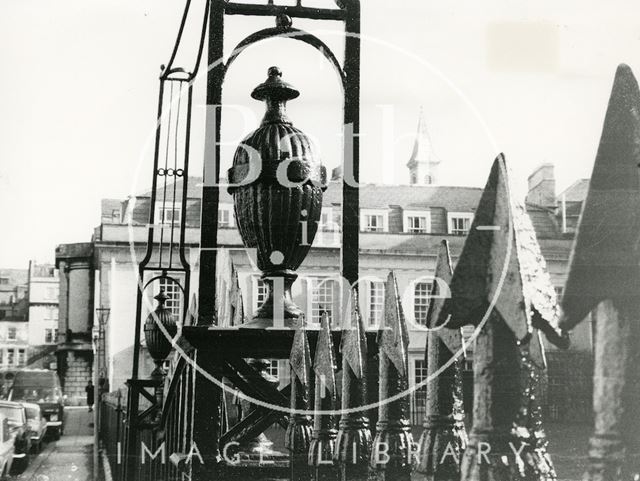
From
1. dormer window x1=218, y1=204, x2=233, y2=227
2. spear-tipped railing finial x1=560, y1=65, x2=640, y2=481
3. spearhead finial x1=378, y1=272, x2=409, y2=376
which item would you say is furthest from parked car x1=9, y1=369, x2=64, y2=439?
spear-tipped railing finial x1=560, y1=65, x2=640, y2=481

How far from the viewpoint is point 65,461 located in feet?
52.2

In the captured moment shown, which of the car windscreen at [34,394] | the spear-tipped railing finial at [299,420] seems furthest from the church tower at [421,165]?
the spear-tipped railing finial at [299,420]

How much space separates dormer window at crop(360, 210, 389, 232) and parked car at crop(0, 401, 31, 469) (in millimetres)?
22628

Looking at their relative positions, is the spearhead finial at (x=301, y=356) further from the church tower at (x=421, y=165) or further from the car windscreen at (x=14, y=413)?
the church tower at (x=421, y=165)

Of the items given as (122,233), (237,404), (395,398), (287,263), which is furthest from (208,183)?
(122,233)

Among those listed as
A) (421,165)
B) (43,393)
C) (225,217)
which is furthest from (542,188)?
(43,393)

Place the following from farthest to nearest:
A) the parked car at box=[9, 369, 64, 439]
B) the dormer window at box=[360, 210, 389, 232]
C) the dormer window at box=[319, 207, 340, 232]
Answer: the dormer window at box=[360, 210, 389, 232] < the dormer window at box=[319, 207, 340, 232] < the parked car at box=[9, 369, 64, 439]

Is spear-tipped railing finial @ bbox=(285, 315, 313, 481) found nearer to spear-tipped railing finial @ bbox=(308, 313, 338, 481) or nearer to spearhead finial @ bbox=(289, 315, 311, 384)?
spearhead finial @ bbox=(289, 315, 311, 384)

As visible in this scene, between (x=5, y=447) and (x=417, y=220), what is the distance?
28.1m

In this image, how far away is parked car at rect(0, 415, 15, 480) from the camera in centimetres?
1055

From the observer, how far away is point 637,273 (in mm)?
1729

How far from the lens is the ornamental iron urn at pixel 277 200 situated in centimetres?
409

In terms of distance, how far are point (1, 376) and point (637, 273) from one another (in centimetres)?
2833

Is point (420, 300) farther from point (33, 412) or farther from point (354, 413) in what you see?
point (354, 413)
